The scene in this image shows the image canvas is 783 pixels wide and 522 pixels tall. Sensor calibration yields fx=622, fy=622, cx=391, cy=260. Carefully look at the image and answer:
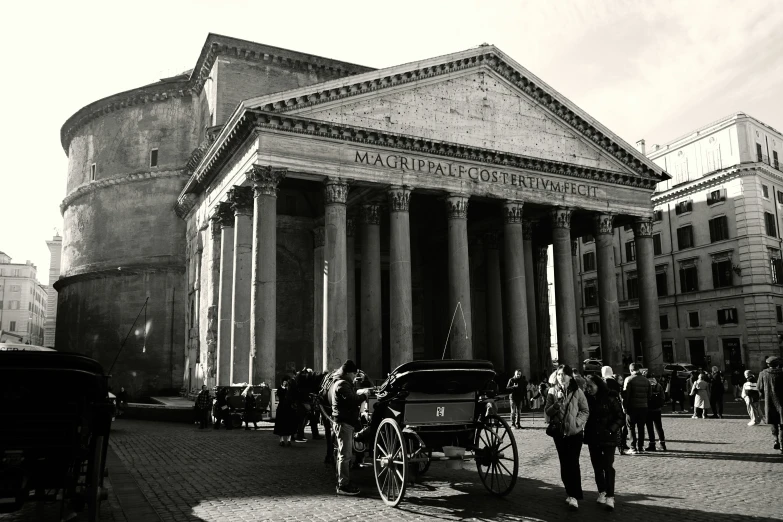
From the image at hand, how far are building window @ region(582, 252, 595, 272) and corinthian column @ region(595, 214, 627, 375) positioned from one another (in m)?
15.9

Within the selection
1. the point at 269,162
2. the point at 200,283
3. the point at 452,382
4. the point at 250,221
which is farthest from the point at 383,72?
the point at 452,382

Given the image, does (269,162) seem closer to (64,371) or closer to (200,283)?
(200,283)

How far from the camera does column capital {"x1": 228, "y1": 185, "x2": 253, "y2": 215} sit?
20453 mm

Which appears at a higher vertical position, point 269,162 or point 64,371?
point 269,162

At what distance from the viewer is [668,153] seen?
3712cm

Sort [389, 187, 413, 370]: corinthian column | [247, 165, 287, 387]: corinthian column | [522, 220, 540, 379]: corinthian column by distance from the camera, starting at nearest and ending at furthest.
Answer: [247, 165, 287, 387]: corinthian column → [389, 187, 413, 370]: corinthian column → [522, 220, 540, 379]: corinthian column

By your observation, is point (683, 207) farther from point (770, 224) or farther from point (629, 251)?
point (770, 224)

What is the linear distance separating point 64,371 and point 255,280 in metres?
13.0

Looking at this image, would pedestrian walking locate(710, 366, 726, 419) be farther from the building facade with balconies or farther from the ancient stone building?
the building facade with balconies

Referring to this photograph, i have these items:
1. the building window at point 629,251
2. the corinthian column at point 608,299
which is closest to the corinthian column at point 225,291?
the corinthian column at point 608,299

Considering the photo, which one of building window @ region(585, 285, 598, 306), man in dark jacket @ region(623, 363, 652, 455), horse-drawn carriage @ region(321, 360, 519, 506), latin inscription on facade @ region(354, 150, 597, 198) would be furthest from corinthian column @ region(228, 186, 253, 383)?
building window @ region(585, 285, 598, 306)

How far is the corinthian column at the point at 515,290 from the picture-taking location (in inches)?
861

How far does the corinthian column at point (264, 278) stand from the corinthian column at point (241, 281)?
1071 millimetres

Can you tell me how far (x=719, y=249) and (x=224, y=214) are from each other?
2519cm
